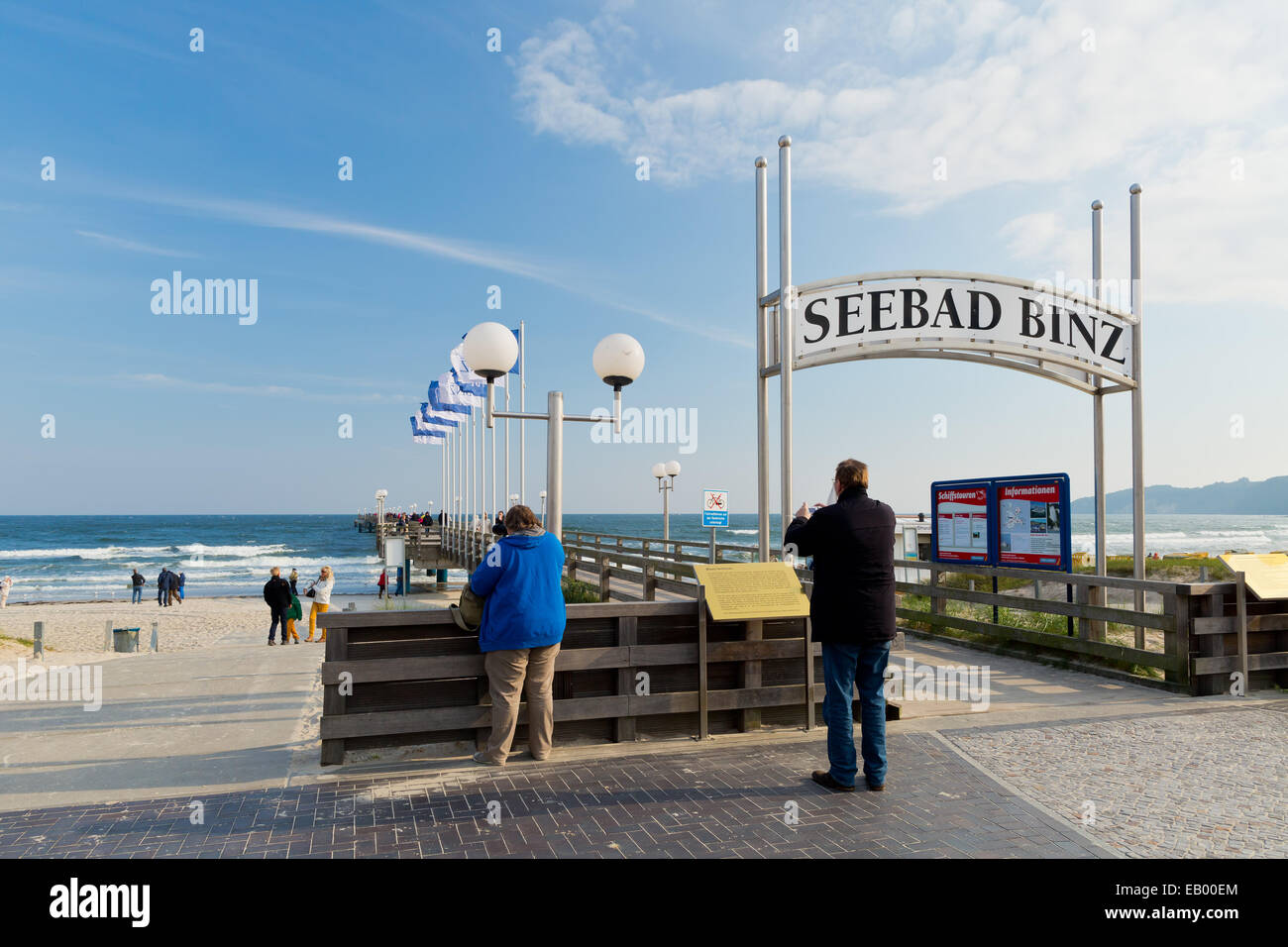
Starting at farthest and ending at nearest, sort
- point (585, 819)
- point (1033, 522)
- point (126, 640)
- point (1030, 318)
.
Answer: point (126, 640) → point (1033, 522) → point (1030, 318) → point (585, 819)

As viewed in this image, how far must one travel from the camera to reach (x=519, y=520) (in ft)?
16.8

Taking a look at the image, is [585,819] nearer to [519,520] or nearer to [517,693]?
[517,693]

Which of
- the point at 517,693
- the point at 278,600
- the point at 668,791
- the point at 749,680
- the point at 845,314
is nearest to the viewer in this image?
the point at 668,791

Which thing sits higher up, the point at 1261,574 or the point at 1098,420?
the point at 1098,420

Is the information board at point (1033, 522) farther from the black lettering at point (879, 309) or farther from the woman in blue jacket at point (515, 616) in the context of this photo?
the woman in blue jacket at point (515, 616)

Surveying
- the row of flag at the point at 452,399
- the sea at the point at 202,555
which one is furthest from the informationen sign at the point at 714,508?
the sea at the point at 202,555

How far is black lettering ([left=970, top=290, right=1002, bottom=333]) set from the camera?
815 centimetres

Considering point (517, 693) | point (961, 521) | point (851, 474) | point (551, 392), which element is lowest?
point (517, 693)

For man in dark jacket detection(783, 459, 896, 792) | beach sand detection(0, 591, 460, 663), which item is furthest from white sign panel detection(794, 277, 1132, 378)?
beach sand detection(0, 591, 460, 663)

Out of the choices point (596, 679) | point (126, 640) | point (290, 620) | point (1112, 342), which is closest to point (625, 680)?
point (596, 679)

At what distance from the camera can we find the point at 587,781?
4.69 m

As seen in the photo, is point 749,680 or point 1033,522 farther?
point 1033,522

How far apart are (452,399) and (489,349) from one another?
19.2 m

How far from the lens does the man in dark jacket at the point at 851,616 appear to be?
15.0 feet
